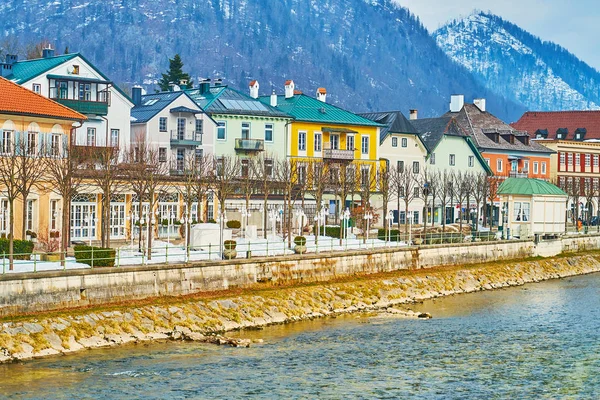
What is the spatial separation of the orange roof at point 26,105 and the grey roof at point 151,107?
21.1 metres

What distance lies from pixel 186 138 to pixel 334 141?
15.7 metres

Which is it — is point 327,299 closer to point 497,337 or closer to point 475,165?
point 497,337

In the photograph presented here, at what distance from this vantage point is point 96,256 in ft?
142

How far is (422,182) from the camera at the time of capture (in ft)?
312

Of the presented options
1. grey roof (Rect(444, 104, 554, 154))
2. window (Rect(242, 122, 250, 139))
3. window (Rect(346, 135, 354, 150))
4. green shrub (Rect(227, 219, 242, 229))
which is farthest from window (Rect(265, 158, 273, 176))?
grey roof (Rect(444, 104, 554, 154))

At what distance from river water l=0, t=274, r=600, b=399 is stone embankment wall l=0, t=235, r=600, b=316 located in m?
3.63

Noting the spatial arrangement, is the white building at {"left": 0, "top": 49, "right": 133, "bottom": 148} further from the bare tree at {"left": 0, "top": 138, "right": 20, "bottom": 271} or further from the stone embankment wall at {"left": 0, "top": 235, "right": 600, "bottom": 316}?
the stone embankment wall at {"left": 0, "top": 235, "right": 600, "bottom": 316}

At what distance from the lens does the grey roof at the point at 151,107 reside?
3066 inches

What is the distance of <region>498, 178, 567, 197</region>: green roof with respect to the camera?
78.7m

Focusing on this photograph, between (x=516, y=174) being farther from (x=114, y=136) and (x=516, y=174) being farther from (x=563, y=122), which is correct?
(x=114, y=136)

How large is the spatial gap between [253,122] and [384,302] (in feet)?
118

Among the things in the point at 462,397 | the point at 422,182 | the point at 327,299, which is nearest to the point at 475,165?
the point at 422,182

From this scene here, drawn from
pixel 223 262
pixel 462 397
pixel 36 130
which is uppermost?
pixel 36 130

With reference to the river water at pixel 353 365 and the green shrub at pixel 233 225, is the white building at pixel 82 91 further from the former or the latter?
the river water at pixel 353 365
